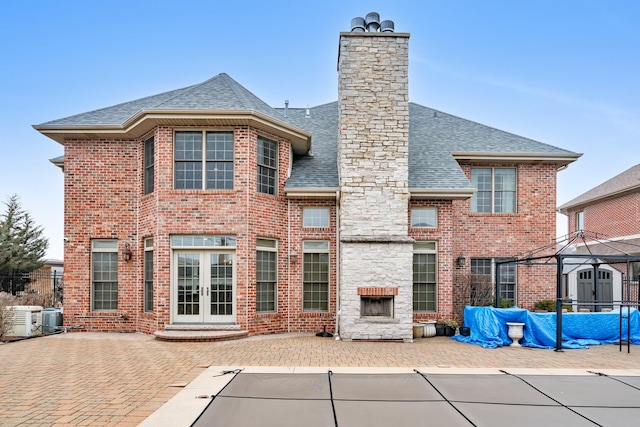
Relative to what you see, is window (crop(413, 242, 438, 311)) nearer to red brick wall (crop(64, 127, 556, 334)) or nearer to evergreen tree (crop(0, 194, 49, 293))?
red brick wall (crop(64, 127, 556, 334))

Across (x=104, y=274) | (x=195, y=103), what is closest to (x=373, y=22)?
(x=195, y=103)

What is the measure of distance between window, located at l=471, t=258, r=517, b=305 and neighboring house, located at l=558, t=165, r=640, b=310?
4.42m

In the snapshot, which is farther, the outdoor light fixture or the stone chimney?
the outdoor light fixture

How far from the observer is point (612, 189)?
2030cm

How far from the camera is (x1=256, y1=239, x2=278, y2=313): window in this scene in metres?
11.4

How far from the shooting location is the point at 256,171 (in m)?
11.2

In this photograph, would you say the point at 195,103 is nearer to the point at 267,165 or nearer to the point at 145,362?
the point at 267,165

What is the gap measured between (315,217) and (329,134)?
3865 millimetres

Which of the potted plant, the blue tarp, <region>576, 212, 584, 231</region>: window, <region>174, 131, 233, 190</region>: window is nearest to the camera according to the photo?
the blue tarp

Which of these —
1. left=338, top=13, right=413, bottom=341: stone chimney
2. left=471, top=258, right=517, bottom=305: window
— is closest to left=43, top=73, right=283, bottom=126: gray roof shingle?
left=338, top=13, right=413, bottom=341: stone chimney

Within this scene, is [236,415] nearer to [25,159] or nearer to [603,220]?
[25,159]

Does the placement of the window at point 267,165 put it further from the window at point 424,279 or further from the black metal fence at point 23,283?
the black metal fence at point 23,283

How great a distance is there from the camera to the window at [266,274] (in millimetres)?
11383

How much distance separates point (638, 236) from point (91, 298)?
21046mm
